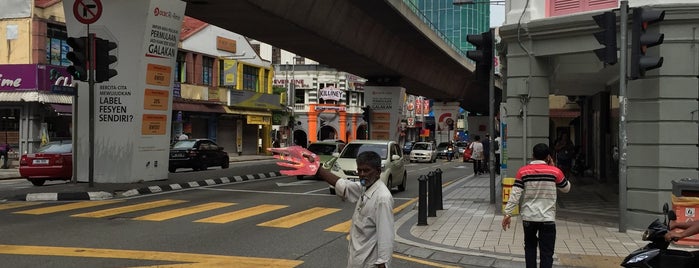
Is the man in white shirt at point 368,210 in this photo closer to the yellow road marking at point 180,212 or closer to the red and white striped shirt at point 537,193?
the red and white striped shirt at point 537,193

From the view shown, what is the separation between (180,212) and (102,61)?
5.68 m

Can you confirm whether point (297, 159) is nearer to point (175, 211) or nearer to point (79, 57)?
point (175, 211)

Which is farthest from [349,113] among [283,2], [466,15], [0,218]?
[0,218]

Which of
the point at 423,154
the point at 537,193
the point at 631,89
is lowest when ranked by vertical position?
the point at 423,154

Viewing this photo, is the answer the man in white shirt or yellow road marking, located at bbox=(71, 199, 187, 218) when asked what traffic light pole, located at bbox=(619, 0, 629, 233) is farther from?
yellow road marking, located at bbox=(71, 199, 187, 218)

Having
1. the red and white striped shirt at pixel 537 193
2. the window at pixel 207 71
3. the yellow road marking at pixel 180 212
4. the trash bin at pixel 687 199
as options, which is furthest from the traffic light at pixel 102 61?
the window at pixel 207 71

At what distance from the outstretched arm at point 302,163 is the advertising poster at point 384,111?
106ft

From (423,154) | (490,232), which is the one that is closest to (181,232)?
(490,232)

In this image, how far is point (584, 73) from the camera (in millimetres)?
16000

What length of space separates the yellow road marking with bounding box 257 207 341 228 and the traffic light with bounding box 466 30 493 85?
4.55m

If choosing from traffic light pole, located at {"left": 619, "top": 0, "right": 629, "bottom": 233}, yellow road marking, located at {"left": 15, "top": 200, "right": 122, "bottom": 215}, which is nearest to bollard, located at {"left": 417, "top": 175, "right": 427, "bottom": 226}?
traffic light pole, located at {"left": 619, "top": 0, "right": 629, "bottom": 233}

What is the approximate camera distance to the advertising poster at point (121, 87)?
1705 centimetres

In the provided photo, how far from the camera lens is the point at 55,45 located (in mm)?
30922

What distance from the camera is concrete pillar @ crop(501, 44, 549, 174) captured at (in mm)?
12906
